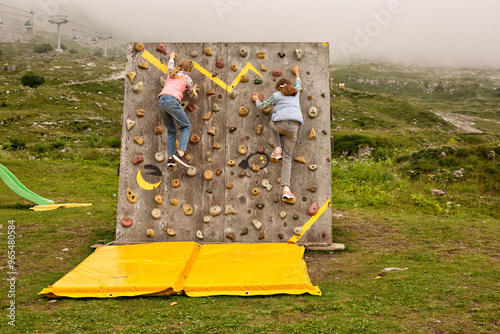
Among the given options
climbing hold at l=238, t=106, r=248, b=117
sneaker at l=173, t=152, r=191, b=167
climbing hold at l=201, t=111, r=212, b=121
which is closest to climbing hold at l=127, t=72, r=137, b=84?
climbing hold at l=201, t=111, r=212, b=121

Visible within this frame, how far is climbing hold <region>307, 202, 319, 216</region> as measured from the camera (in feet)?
25.8

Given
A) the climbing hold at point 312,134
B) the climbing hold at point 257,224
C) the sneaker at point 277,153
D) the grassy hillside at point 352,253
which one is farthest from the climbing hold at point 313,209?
the climbing hold at point 312,134

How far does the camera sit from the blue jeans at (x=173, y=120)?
7.50 metres

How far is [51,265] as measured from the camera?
6.85 metres

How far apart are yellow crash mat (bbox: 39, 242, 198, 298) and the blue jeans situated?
1828 millimetres

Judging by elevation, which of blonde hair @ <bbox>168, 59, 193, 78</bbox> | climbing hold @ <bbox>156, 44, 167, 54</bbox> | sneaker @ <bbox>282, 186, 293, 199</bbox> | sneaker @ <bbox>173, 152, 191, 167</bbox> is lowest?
sneaker @ <bbox>282, 186, 293, 199</bbox>

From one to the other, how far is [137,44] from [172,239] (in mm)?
3871

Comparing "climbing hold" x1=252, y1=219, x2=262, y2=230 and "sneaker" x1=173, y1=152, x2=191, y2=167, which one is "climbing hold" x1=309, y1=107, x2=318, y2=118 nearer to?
"climbing hold" x1=252, y1=219, x2=262, y2=230

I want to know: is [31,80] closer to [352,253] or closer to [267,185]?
[267,185]

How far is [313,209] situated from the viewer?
788cm

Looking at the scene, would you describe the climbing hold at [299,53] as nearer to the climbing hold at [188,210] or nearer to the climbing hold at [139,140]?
the climbing hold at [139,140]

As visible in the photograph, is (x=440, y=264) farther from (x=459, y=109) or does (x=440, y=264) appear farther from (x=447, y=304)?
(x=459, y=109)

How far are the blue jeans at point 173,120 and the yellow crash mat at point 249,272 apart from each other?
1.99 m

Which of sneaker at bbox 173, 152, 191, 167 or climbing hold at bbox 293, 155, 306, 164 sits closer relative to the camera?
sneaker at bbox 173, 152, 191, 167
